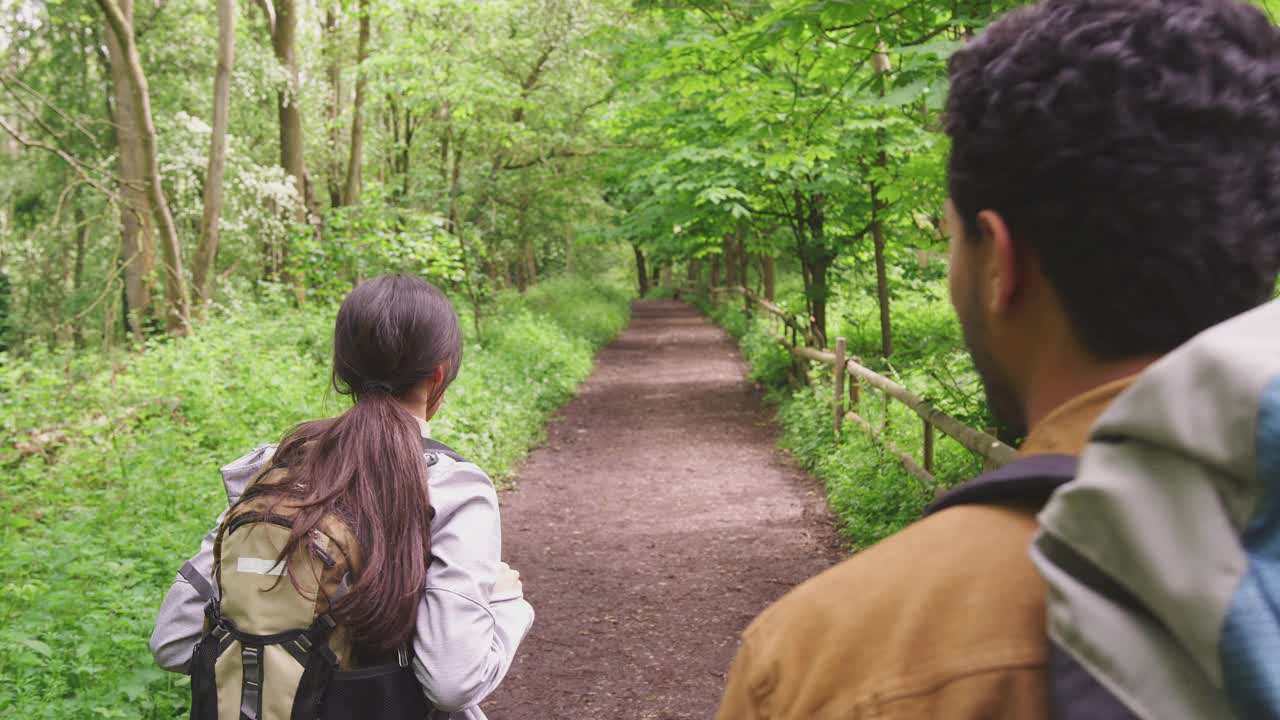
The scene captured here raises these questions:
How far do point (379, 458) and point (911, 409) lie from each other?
8460mm

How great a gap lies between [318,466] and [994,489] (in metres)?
1.40

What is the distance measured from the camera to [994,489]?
797 mm

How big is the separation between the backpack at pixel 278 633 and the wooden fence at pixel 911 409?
11.0 ft

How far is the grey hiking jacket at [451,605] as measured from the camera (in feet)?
5.89

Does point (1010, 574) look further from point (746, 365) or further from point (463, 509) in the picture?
point (746, 365)

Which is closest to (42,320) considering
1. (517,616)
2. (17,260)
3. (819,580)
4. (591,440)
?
(17,260)

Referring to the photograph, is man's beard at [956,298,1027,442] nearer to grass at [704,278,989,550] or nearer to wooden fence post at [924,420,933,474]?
grass at [704,278,989,550]

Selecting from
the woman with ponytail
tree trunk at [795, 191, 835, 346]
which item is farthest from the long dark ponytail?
tree trunk at [795, 191, 835, 346]

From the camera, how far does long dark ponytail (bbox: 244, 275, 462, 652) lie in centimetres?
174

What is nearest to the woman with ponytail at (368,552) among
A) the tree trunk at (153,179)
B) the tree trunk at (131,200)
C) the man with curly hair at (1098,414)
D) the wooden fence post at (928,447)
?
the man with curly hair at (1098,414)

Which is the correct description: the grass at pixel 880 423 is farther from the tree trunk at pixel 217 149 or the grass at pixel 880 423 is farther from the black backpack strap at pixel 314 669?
the tree trunk at pixel 217 149

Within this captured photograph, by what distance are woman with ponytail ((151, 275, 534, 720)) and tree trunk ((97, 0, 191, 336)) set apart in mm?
8787

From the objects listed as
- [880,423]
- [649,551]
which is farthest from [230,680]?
[880,423]

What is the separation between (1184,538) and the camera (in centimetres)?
61
